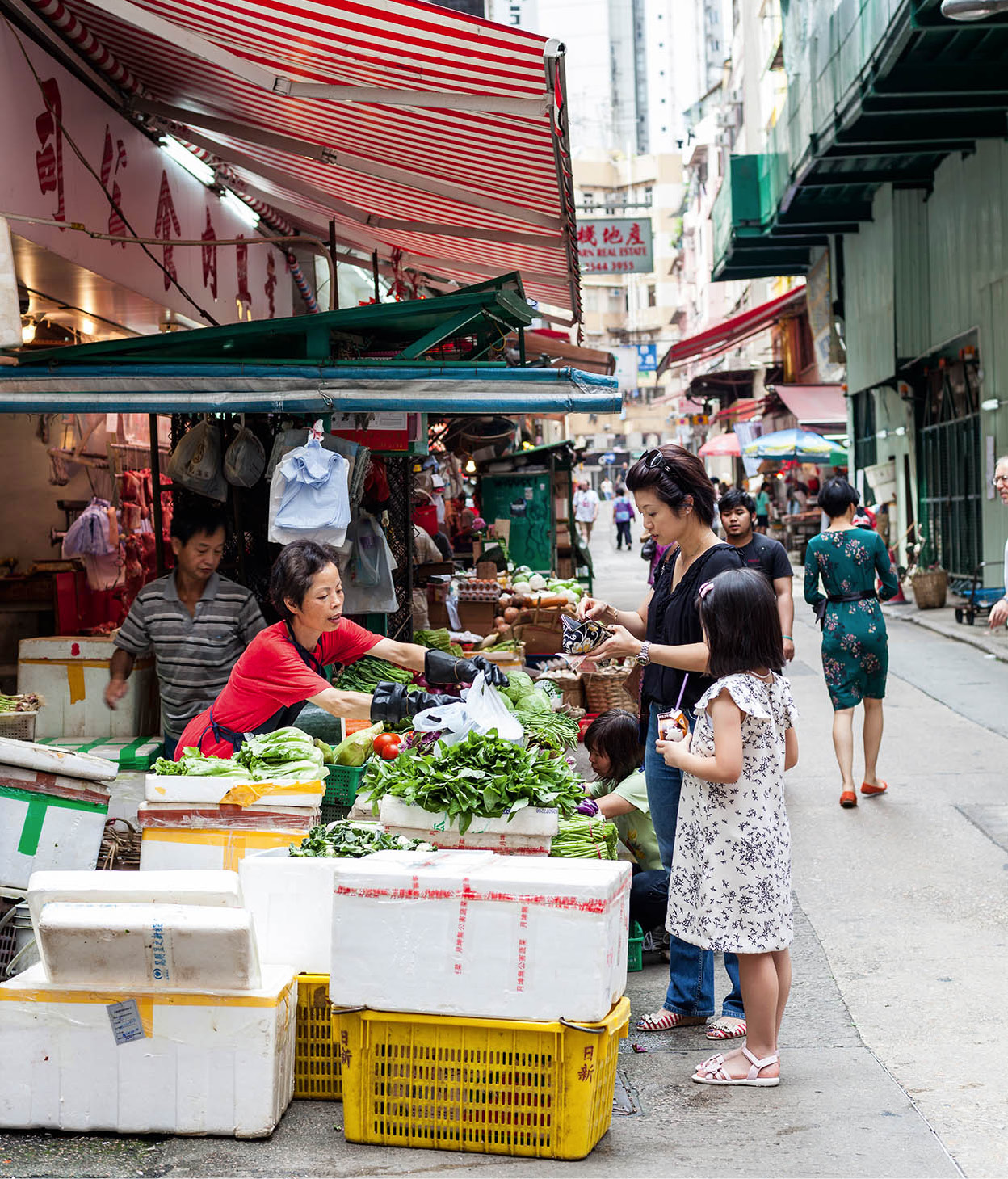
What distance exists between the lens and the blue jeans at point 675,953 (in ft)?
15.6

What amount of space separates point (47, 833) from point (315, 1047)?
1.24 meters

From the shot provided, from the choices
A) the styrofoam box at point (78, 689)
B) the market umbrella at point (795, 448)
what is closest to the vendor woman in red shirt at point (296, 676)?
the styrofoam box at point (78, 689)

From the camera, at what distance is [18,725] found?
5.82 m

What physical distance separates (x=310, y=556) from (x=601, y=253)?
64.0ft

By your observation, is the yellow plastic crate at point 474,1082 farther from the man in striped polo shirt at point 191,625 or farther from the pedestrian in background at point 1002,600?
the pedestrian in background at point 1002,600

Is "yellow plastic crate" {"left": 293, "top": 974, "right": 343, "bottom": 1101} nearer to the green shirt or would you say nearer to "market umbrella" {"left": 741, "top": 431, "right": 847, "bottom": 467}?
the green shirt

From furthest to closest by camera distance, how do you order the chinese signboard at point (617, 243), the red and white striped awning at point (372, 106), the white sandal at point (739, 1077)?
the chinese signboard at point (617, 243), the red and white striped awning at point (372, 106), the white sandal at point (739, 1077)

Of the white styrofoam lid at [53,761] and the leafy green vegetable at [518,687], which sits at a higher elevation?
the white styrofoam lid at [53,761]

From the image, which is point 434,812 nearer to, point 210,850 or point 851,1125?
point 210,850

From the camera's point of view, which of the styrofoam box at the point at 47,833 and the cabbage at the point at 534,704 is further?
the cabbage at the point at 534,704

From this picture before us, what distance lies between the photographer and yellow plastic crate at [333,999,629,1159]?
3.69 m

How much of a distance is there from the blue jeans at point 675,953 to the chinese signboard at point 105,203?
12.7 feet

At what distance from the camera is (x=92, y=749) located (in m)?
6.66

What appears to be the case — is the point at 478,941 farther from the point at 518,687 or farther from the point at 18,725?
the point at 518,687
